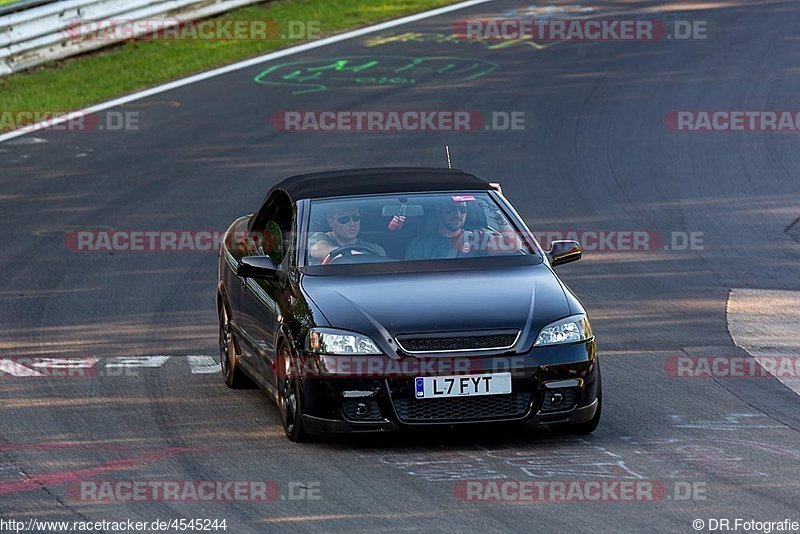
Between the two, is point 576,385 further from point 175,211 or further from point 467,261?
point 175,211

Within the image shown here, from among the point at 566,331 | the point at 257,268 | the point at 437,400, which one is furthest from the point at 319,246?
the point at 566,331

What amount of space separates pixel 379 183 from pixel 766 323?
12.3ft

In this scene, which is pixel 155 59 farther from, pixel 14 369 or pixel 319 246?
pixel 319 246

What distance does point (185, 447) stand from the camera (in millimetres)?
9031

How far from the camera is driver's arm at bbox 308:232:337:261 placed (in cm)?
988

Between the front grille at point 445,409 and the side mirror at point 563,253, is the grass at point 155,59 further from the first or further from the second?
the front grille at point 445,409

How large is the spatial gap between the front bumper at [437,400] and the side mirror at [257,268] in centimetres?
107

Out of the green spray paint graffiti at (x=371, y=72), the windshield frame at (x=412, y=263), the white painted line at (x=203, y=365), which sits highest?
the green spray paint graffiti at (x=371, y=72)

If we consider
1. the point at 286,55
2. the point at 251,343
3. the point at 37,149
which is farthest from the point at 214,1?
the point at 251,343

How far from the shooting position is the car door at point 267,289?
32.0 ft

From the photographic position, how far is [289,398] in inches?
360

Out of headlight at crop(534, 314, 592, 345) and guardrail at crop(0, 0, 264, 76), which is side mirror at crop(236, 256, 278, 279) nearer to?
headlight at crop(534, 314, 592, 345)

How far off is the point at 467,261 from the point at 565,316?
3.31 ft

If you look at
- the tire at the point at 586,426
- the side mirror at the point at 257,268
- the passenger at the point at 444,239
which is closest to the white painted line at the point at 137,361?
the side mirror at the point at 257,268
